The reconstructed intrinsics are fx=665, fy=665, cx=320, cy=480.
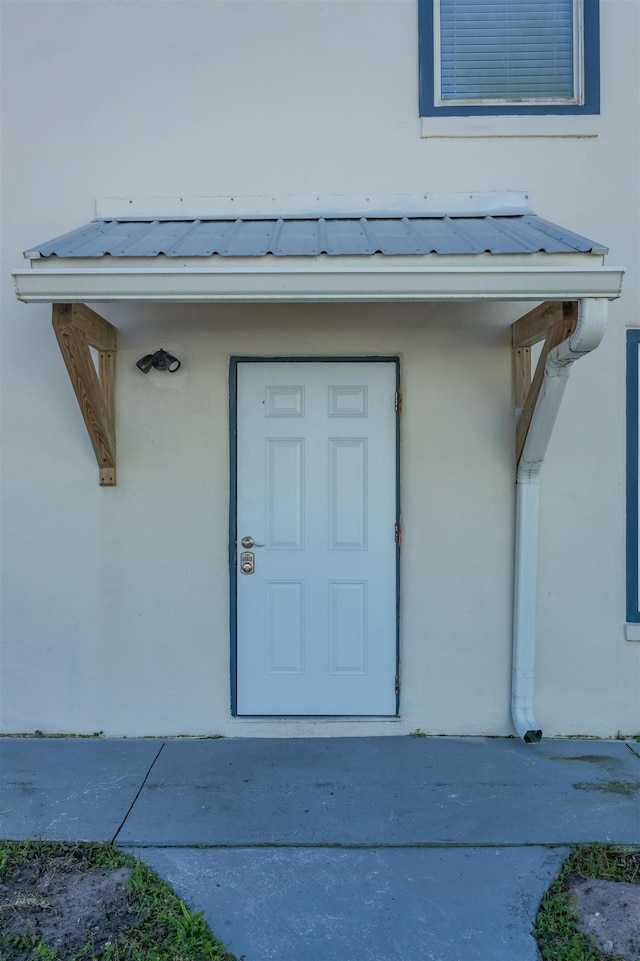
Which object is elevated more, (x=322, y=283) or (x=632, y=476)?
(x=322, y=283)

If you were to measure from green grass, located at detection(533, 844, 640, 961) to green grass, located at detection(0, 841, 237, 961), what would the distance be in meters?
1.21

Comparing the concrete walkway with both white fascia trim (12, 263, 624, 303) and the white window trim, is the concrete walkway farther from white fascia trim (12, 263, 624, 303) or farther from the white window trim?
the white window trim

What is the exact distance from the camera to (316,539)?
4.17 meters

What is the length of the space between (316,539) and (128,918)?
2.18 meters

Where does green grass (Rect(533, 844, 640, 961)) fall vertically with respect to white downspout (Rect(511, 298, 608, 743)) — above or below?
below

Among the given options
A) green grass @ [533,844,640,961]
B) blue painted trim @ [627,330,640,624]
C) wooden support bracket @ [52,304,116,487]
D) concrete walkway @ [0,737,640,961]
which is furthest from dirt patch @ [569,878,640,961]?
wooden support bracket @ [52,304,116,487]

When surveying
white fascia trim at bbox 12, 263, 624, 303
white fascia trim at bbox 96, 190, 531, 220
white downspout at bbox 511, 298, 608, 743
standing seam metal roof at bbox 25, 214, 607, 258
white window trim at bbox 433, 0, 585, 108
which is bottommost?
white downspout at bbox 511, 298, 608, 743

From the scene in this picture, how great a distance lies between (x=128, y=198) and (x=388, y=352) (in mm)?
1889

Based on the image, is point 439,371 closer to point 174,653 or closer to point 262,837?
point 174,653

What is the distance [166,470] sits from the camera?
4148mm

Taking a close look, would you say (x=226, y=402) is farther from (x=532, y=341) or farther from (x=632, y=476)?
(x=632, y=476)

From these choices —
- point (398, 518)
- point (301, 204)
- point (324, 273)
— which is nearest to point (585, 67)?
point (301, 204)

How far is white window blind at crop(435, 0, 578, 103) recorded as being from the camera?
418cm

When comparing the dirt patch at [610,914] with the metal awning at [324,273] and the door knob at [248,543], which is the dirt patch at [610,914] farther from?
the metal awning at [324,273]
